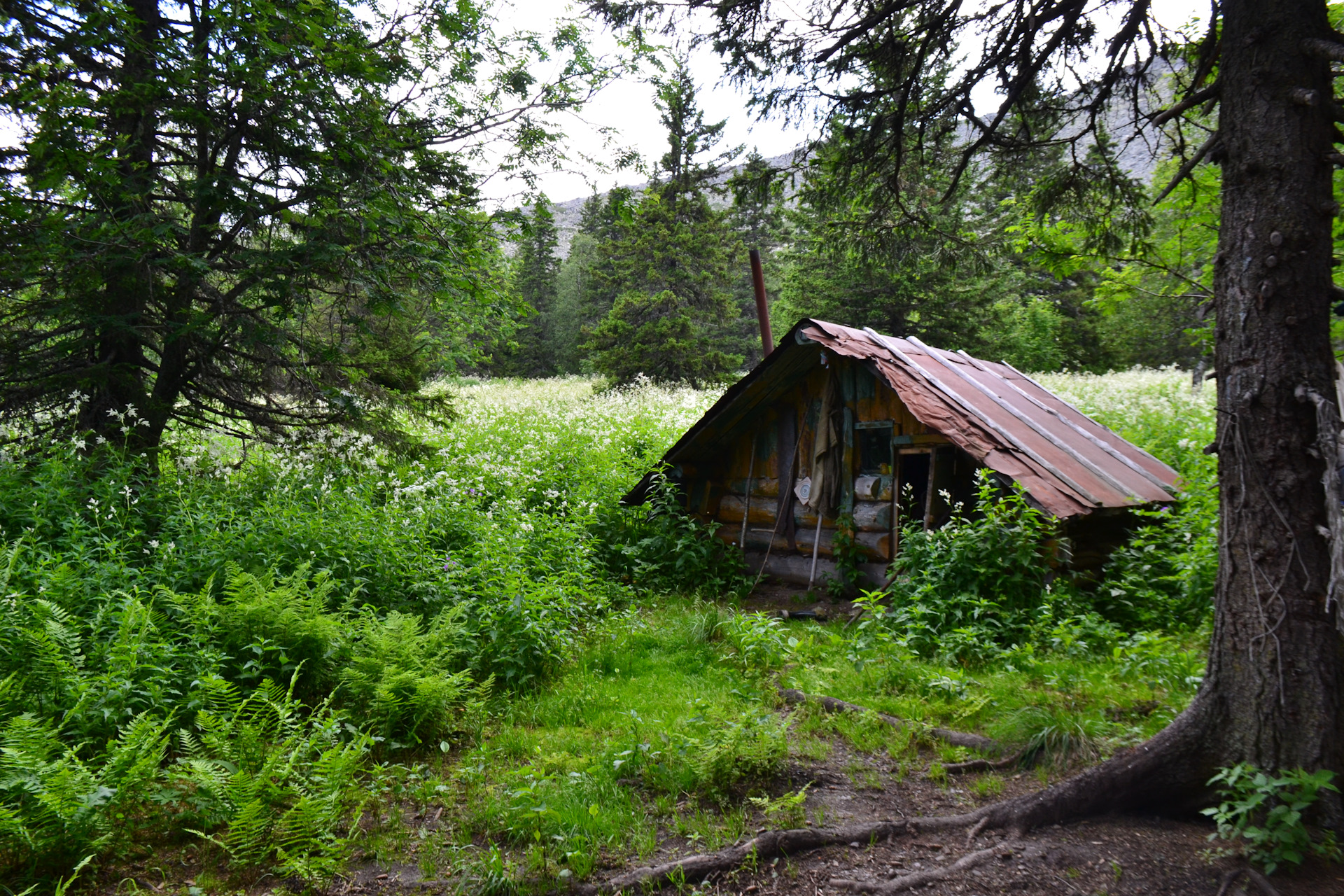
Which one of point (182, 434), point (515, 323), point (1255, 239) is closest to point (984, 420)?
point (1255, 239)

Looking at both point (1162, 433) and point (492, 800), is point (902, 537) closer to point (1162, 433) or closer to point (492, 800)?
point (492, 800)

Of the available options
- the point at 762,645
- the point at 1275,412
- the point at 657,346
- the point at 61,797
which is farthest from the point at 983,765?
the point at 657,346

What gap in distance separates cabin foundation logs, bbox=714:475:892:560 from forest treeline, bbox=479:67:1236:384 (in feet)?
9.16

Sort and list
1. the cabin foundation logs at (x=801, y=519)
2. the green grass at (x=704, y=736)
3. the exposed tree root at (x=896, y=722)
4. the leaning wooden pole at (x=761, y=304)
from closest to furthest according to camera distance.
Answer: the green grass at (x=704, y=736)
the exposed tree root at (x=896, y=722)
the cabin foundation logs at (x=801, y=519)
the leaning wooden pole at (x=761, y=304)

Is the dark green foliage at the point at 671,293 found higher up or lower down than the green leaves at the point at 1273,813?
higher up

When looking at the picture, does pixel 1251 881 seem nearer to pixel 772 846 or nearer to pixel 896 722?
pixel 772 846

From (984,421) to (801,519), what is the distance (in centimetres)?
305

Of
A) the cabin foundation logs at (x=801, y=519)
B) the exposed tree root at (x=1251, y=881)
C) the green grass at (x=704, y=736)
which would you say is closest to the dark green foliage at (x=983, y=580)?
the green grass at (x=704, y=736)

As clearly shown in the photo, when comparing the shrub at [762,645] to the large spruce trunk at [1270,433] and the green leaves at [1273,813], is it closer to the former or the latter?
the large spruce trunk at [1270,433]

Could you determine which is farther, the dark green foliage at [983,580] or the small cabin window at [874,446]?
the small cabin window at [874,446]

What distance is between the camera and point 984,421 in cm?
774

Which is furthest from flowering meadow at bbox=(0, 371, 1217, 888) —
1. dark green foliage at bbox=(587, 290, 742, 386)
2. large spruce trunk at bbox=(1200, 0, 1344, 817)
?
dark green foliage at bbox=(587, 290, 742, 386)

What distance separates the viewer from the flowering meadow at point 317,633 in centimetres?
391

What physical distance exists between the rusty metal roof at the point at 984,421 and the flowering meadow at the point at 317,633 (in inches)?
28.1
